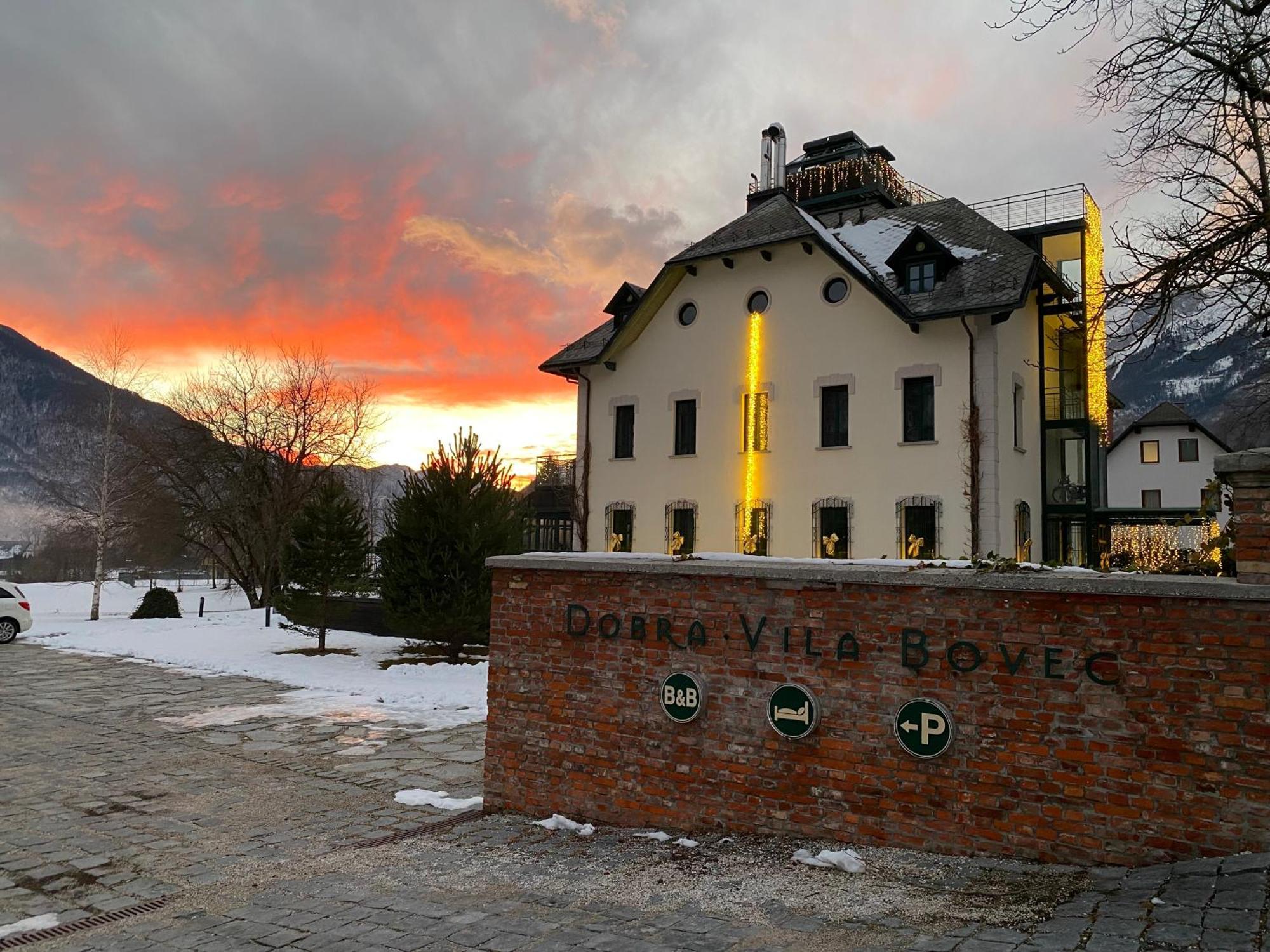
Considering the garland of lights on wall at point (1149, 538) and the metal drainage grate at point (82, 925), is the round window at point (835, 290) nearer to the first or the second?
the garland of lights on wall at point (1149, 538)

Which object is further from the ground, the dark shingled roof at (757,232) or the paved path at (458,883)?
the dark shingled roof at (757,232)

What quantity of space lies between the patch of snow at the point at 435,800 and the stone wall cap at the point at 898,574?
2.26 m

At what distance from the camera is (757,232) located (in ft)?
74.7

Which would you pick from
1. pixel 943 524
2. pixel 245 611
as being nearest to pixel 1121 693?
pixel 943 524

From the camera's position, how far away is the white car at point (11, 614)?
2217cm

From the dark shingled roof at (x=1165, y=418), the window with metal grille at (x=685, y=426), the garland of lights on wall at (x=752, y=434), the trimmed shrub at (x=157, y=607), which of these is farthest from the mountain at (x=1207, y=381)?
the trimmed shrub at (x=157, y=607)

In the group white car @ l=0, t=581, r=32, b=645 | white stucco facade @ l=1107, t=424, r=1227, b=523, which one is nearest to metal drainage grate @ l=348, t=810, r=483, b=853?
white car @ l=0, t=581, r=32, b=645

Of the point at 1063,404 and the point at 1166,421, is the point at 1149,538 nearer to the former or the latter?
the point at 1063,404

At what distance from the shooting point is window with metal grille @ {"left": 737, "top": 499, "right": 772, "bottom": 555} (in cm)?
2225

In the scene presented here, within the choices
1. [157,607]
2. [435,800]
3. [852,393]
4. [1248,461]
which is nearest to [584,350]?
[852,393]

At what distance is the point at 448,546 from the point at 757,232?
1195 cm

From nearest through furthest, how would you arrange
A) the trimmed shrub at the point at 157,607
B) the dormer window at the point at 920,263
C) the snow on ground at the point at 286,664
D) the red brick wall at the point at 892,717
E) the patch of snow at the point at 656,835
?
the red brick wall at the point at 892,717 < the patch of snow at the point at 656,835 < the snow on ground at the point at 286,664 < the dormer window at the point at 920,263 < the trimmed shrub at the point at 157,607

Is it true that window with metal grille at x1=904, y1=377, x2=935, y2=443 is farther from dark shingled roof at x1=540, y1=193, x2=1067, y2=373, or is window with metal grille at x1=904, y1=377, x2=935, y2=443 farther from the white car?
the white car

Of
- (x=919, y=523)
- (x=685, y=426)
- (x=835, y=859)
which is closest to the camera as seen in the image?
(x=835, y=859)
